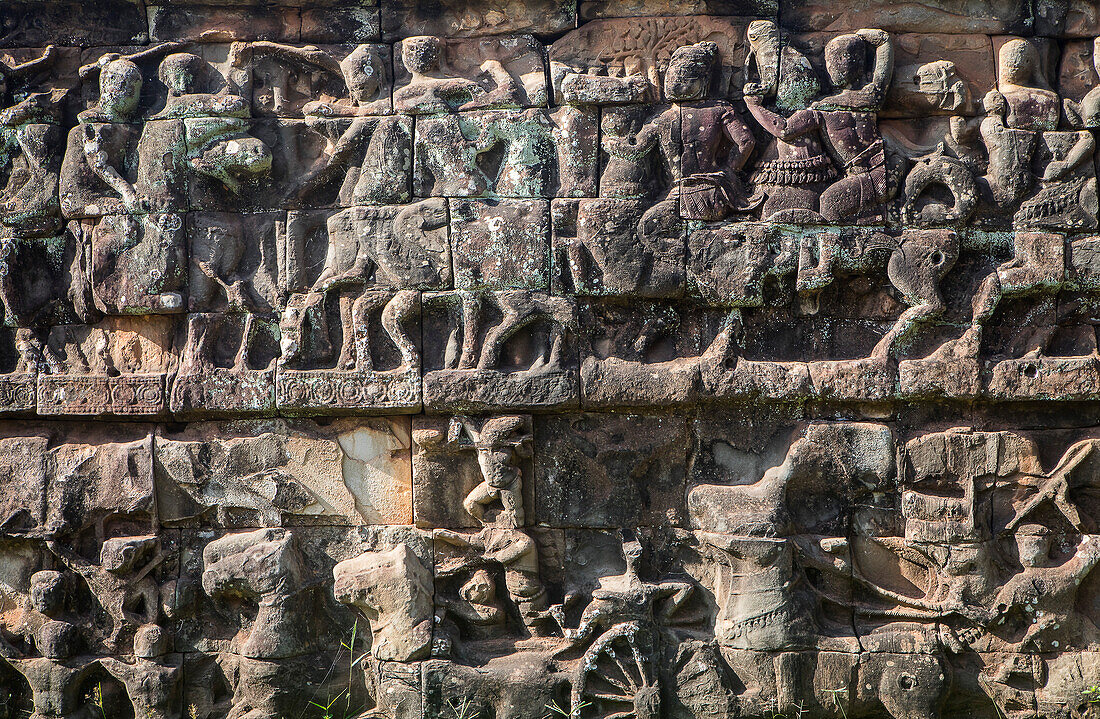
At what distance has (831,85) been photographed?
5.05m

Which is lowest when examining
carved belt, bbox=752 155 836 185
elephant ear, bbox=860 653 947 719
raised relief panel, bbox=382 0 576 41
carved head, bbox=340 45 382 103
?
elephant ear, bbox=860 653 947 719

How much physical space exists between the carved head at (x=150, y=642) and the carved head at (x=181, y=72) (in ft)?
11.0

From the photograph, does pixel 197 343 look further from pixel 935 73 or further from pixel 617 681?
pixel 935 73

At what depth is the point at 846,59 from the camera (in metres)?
4.96

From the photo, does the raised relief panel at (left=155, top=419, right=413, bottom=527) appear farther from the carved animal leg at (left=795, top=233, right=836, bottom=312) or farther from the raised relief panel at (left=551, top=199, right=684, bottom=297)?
the carved animal leg at (left=795, top=233, right=836, bottom=312)

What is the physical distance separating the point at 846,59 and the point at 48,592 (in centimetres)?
591

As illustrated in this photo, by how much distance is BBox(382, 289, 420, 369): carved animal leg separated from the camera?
16.1 feet

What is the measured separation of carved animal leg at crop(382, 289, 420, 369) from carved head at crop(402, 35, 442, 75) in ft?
4.71

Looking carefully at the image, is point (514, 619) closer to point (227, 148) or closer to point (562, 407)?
point (562, 407)

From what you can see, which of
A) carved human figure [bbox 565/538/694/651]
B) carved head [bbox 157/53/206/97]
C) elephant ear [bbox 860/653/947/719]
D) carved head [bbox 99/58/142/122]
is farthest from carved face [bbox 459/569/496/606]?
carved head [bbox 99/58/142/122]

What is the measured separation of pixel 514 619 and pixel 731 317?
233 cm

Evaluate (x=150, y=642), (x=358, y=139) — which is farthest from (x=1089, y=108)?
(x=150, y=642)

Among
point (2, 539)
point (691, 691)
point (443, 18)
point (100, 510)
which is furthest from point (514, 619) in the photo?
point (443, 18)

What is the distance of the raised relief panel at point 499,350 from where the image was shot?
16.0 feet
